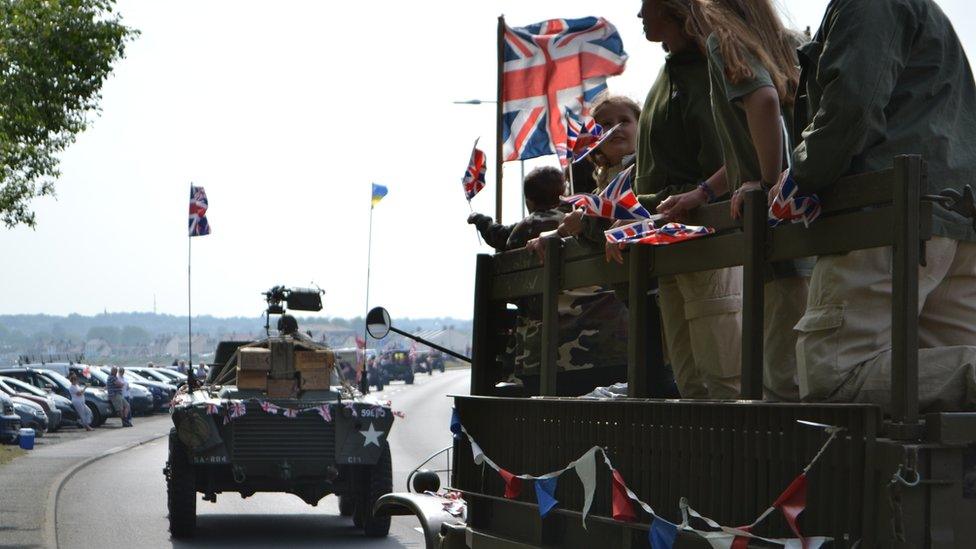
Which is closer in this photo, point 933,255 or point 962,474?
point 962,474

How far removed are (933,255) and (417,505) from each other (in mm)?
3579

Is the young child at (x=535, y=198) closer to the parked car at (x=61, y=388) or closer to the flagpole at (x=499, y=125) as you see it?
the flagpole at (x=499, y=125)

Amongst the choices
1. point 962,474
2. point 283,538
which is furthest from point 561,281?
point 283,538

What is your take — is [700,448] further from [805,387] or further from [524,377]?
[524,377]

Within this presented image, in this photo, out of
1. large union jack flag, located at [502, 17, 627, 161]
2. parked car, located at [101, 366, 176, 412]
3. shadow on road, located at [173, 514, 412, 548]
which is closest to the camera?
large union jack flag, located at [502, 17, 627, 161]

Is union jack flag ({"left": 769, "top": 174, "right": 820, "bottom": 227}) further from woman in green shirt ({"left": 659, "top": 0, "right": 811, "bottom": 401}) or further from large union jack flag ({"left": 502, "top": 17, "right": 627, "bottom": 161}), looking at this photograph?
large union jack flag ({"left": 502, "top": 17, "right": 627, "bottom": 161})

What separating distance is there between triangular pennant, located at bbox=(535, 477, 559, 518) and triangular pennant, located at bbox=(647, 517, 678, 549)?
728 mm

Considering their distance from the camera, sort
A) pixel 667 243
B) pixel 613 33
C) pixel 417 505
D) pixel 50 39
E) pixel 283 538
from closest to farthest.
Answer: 1. pixel 667 243
2. pixel 417 505
3. pixel 613 33
4. pixel 283 538
5. pixel 50 39

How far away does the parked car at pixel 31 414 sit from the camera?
33562 millimetres

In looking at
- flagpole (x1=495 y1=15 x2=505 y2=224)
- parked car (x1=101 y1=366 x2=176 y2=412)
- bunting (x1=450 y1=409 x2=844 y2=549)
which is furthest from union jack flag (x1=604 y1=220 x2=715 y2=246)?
parked car (x1=101 y1=366 x2=176 y2=412)

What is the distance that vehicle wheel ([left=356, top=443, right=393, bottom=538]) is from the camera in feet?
49.3

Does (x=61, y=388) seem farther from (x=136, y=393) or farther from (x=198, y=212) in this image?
(x=198, y=212)

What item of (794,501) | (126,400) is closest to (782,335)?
(794,501)

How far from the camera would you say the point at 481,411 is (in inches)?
213
